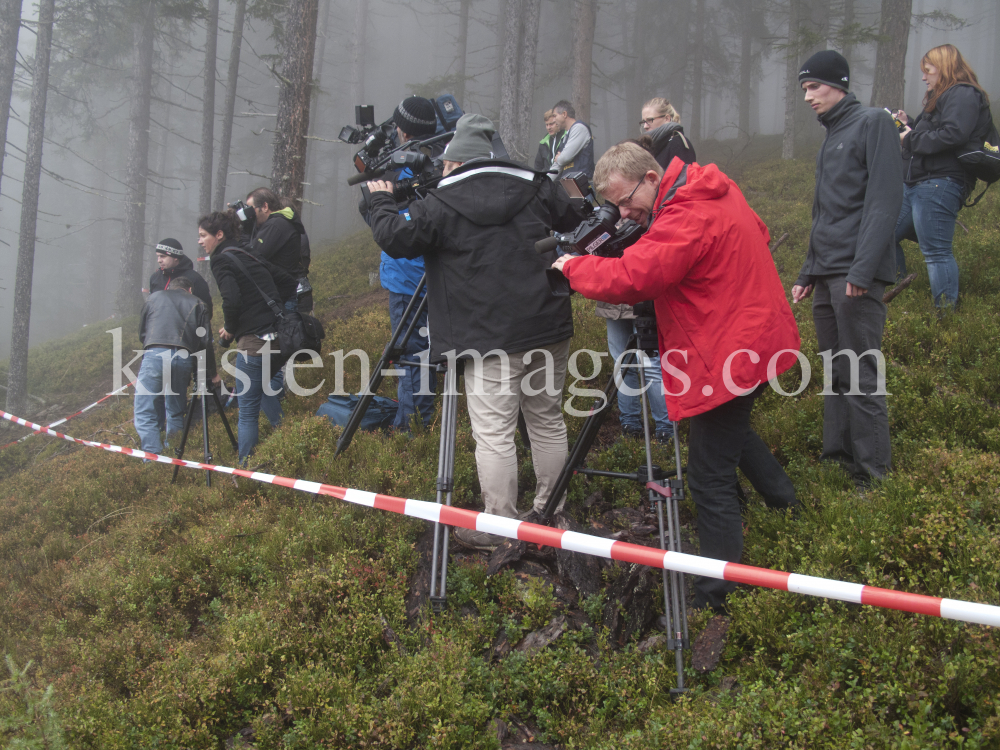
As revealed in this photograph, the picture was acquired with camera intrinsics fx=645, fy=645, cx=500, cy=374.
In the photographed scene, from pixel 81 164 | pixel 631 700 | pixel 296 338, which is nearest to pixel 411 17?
pixel 81 164

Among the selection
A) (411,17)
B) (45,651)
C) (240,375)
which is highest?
(411,17)

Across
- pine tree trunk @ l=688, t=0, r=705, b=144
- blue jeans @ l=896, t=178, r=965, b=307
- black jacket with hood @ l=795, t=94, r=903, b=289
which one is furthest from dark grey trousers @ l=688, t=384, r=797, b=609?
pine tree trunk @ l=688, t=0, r=705, b=144

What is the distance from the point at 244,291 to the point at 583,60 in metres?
14.9

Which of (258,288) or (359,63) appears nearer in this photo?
(258,288)

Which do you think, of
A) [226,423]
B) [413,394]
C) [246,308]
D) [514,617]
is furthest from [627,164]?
[226,423]

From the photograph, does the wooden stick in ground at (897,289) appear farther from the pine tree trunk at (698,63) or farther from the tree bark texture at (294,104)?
the pine tree trunk at (698,63)

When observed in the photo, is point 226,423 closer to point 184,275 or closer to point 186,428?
point 186,428

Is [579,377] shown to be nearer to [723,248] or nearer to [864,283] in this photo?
[864,283]

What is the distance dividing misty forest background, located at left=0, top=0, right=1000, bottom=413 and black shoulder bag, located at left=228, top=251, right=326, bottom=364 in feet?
13.9

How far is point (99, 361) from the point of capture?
15031 millimetres

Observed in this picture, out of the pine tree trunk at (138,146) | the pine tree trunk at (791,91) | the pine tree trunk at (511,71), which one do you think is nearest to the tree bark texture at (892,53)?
the pine tree trunk at (791,91)

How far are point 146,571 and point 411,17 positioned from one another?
6663 cm

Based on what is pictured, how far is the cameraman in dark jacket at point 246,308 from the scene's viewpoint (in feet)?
19.5

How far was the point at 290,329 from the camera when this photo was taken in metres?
6.08
